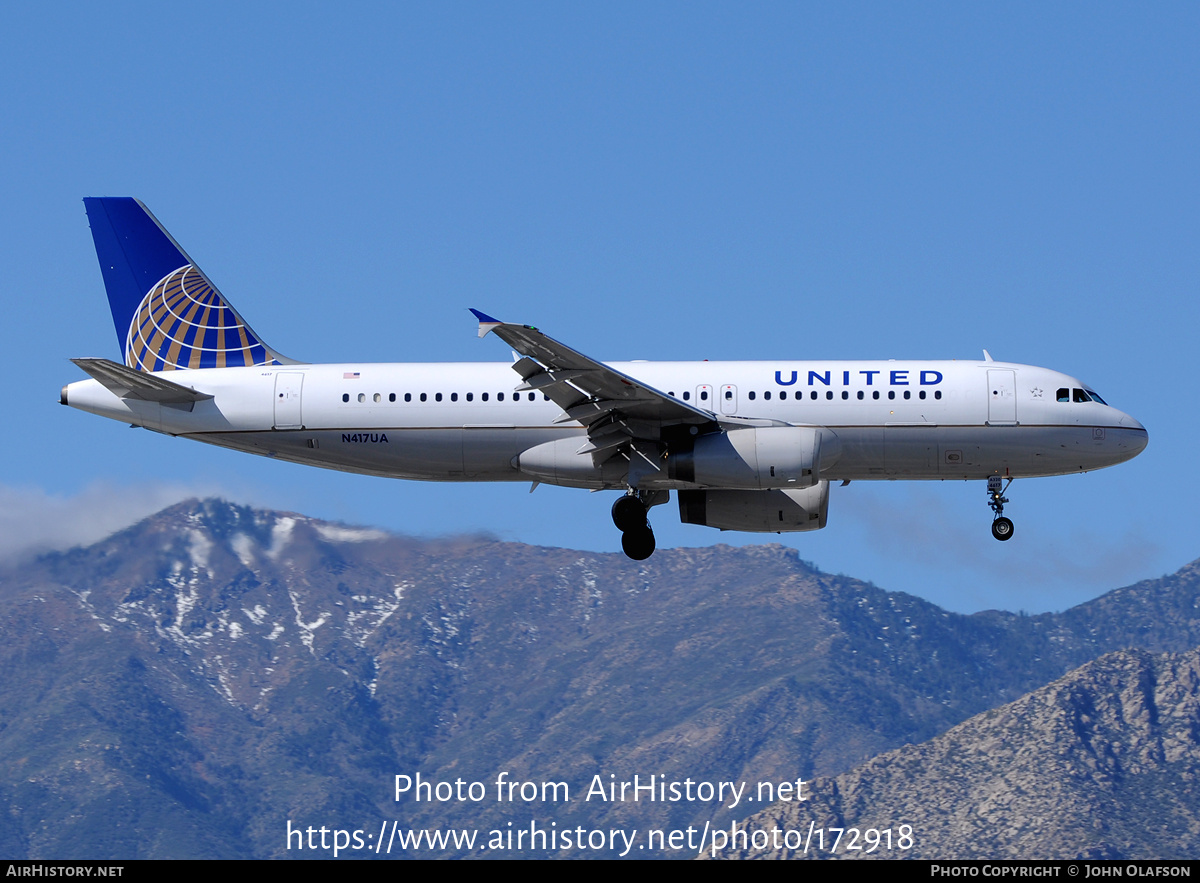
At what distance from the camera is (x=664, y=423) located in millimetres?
44781

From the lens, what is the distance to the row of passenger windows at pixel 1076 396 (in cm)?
4578

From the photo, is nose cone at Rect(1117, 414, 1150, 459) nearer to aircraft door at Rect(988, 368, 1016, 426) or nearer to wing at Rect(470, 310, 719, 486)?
Result: aircraft door at Rect(988, 368, 1016, 426)

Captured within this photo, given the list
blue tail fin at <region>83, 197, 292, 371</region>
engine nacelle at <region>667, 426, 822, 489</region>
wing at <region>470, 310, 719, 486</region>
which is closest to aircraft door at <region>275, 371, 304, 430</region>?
blue tail fin at <region>83, 197, 292, 371</region>

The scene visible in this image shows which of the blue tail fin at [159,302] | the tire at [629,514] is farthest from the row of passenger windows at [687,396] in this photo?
the blue tail fin at [159,302]

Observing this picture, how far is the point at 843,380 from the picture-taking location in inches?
1780

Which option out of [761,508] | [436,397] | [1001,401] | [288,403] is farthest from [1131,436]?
[288,403]

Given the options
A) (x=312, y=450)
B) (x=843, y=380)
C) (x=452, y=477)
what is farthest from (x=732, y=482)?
(x=312, y=450)

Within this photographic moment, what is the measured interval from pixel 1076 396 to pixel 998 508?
362 centimetres

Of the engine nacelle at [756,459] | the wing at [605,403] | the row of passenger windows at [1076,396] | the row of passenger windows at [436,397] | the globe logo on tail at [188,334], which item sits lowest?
the engine nacelle at [756,459]

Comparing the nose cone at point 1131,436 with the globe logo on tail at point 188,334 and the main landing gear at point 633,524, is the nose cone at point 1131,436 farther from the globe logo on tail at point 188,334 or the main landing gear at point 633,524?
the globe logo on tail at point 188,334

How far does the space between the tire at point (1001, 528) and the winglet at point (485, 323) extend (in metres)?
15.6
